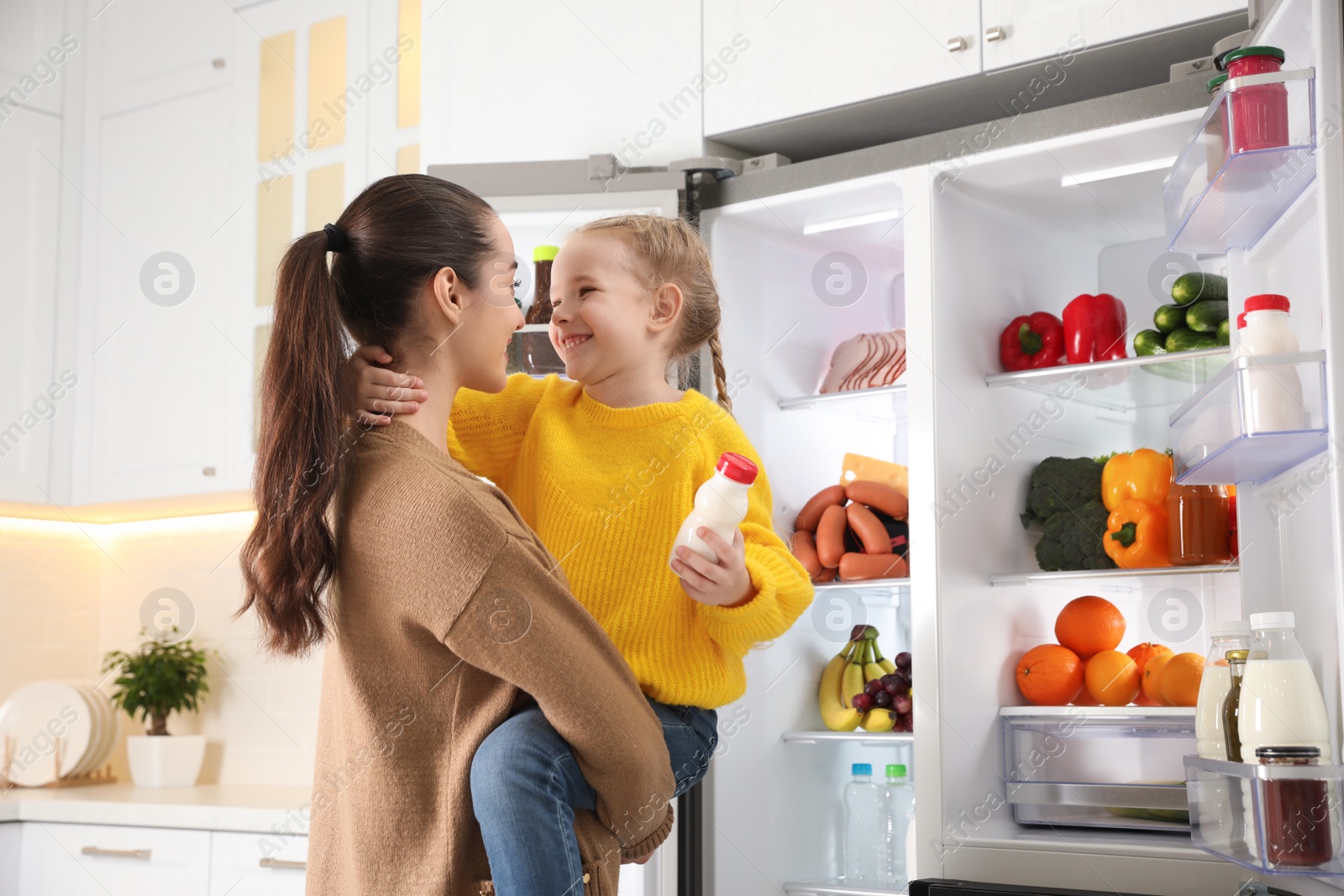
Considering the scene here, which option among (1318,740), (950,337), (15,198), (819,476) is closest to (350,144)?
(15,198)

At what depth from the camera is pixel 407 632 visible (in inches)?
46.6

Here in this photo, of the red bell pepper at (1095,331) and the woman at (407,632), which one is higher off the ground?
the red bell pepper at (1095,331)

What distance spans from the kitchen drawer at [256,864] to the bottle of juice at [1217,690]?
6.21ft

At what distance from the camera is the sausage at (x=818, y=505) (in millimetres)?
2484

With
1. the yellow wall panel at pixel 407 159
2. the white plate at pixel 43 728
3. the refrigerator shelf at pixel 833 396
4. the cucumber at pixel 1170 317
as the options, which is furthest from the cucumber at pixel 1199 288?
the white plate at pixel 43 728

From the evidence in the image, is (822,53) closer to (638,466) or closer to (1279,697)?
(638,466)

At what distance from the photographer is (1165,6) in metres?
1.97

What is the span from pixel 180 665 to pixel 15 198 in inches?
57.3

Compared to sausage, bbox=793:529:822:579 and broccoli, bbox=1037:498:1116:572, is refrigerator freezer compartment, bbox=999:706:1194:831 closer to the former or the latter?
broccoli, bbox=1037:498:1116:572

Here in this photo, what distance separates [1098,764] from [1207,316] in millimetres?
815

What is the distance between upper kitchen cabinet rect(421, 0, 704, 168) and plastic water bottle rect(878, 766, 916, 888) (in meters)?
1.40

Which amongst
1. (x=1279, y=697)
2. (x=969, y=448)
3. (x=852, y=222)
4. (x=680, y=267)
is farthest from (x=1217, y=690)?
(x=852, y=222)

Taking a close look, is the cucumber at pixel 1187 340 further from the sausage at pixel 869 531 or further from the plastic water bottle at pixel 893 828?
the plastic water bottle at pixel 893 828

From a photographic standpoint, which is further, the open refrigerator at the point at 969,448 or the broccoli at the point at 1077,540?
the broccoli at the point at 1077,540
